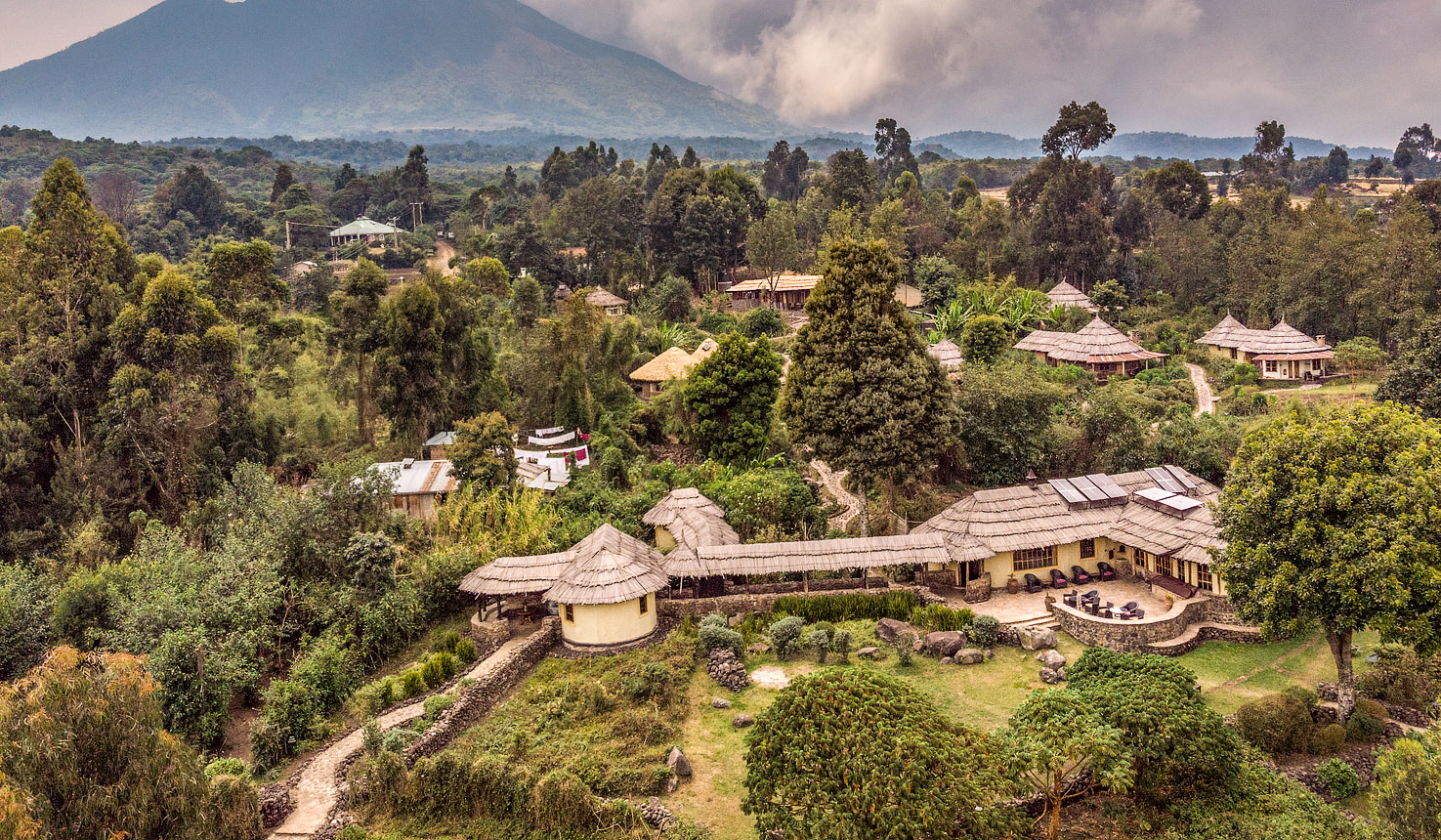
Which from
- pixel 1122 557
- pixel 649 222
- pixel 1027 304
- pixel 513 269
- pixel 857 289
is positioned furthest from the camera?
pixel 649 222

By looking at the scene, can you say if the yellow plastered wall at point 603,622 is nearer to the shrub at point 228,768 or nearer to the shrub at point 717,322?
the shrub at point 228,768

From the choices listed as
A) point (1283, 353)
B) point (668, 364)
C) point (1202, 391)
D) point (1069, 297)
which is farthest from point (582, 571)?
point (1069, 297)

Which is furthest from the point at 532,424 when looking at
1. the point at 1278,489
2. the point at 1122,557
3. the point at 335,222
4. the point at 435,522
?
the point at 335,222

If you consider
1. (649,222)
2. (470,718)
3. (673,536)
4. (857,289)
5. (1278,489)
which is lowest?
(470,718)

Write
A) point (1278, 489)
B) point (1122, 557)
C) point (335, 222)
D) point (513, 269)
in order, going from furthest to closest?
1. point (335, 222)
2. point (513, 269)
3. point (1122, 557)
4. point (1278, 489)

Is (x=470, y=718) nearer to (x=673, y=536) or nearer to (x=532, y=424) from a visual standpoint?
(x=673, y=536)

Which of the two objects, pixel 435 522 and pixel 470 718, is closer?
pixel 470 718

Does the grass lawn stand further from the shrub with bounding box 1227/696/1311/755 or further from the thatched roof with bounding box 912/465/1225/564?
the thatched roof with bounding box 912/465/1225/564

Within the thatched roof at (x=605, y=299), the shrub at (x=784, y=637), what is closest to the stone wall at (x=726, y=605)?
the shrub at (x=784, y=637)
